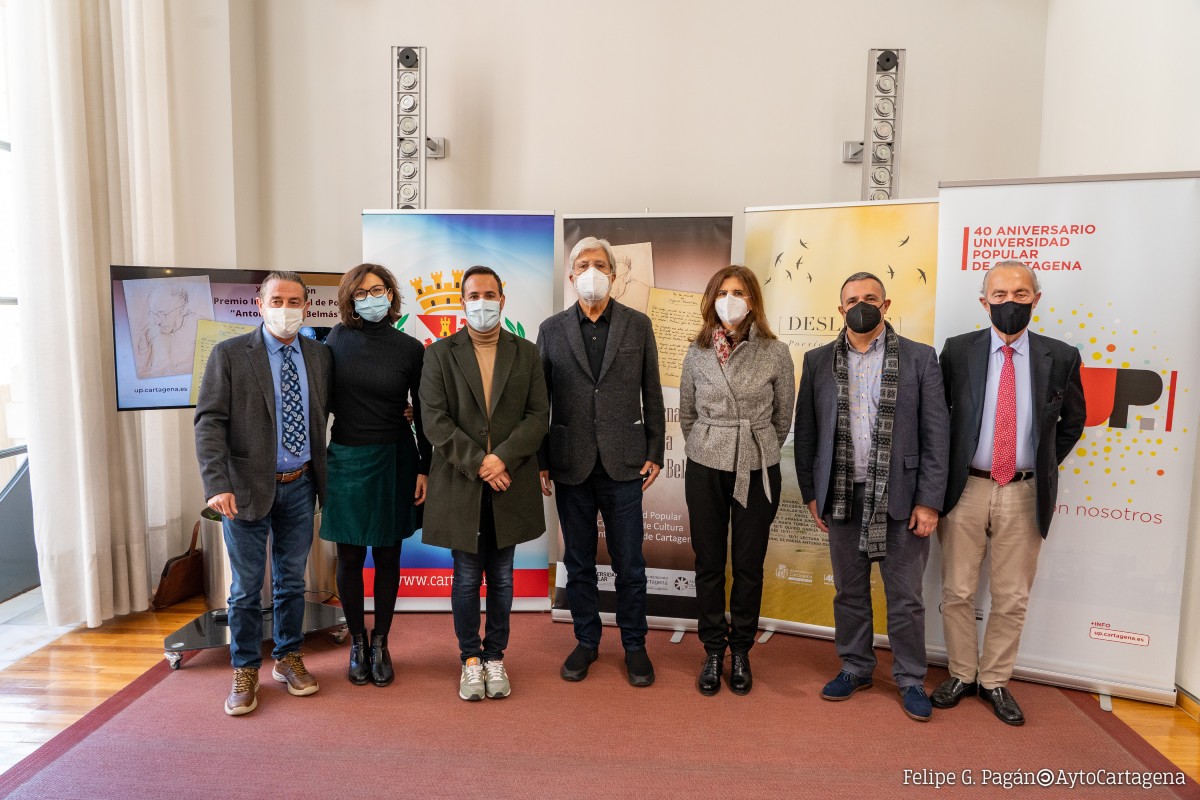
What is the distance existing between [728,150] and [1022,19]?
5.91 feet

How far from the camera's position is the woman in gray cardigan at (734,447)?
2916mm

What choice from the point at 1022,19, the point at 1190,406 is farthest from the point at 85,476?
the point at 1022,19

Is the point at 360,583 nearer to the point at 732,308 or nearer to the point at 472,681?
the point at 472,681

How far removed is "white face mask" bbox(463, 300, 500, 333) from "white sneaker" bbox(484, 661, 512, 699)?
134 cm

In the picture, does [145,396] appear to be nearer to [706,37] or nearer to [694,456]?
[694,456]

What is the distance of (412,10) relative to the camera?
4.38m

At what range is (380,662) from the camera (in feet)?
9.97

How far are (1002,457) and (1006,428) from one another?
0.11 metres

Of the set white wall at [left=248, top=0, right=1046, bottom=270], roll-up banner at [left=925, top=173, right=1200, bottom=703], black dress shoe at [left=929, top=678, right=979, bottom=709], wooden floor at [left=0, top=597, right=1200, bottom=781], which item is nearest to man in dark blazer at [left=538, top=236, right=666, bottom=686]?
black dress shoe at [left=929, top=678, right=979, bottom=709]

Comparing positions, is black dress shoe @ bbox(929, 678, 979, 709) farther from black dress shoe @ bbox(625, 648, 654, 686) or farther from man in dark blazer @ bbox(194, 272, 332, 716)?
man in dark blazer @ bbox(194, 272, 332, 716)

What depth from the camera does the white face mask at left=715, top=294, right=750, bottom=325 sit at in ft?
9.42

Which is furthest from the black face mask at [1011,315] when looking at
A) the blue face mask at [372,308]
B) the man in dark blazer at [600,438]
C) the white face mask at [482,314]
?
the blue face mask at [372,308]

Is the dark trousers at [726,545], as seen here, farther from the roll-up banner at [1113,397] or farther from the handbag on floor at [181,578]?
the handbag on floor at [181,578]

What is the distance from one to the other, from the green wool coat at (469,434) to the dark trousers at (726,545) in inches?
27.4
